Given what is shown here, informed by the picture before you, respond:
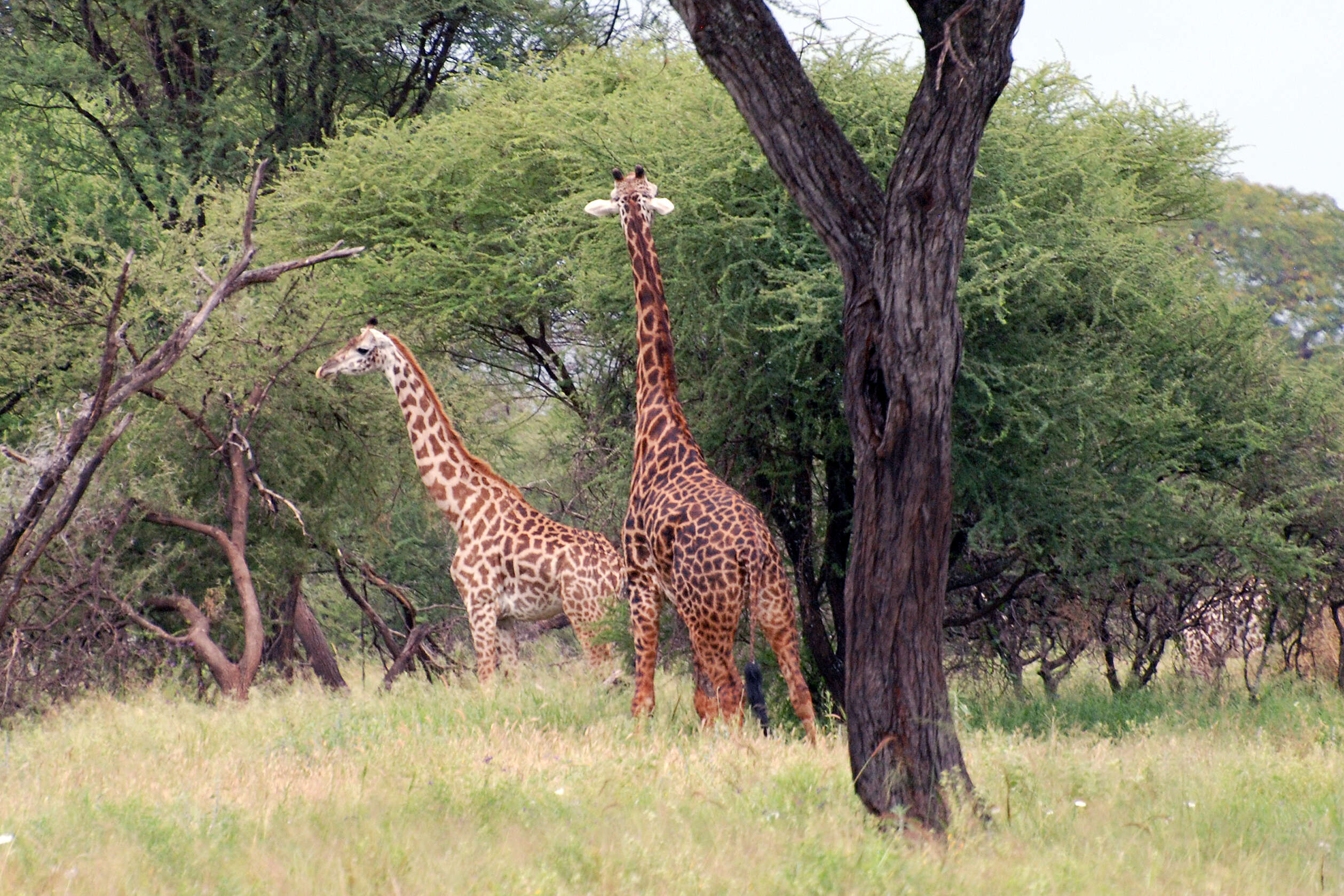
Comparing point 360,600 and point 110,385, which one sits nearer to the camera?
point 110,385

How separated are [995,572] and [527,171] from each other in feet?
21.6

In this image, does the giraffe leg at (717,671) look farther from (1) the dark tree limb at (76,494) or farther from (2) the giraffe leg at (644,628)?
(1) the dark tree limb at (76,494)

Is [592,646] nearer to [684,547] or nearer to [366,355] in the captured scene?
[684,547]

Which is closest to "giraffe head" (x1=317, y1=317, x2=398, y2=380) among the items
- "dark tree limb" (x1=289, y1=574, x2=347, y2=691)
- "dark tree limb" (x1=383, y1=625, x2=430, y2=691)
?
"dark tree limb" (x1=383, y1=625, x2=430, y2=691)

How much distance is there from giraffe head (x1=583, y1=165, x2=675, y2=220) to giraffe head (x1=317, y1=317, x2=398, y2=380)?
7.46 ft

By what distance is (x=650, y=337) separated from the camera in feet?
30.6

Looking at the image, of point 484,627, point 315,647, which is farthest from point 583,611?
point 315,647

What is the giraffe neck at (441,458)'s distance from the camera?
35.8 ft

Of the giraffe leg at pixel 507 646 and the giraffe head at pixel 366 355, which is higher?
the giraffe head at pixel 366 355

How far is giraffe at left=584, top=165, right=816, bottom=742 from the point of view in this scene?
831 centimetres

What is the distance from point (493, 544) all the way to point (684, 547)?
8.61ft


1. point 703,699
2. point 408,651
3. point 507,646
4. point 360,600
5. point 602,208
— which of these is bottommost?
point 408,651

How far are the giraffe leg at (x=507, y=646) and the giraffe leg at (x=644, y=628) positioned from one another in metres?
2.01

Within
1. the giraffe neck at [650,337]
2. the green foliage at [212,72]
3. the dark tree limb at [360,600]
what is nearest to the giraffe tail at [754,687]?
the giraffe neck at [650,337]
